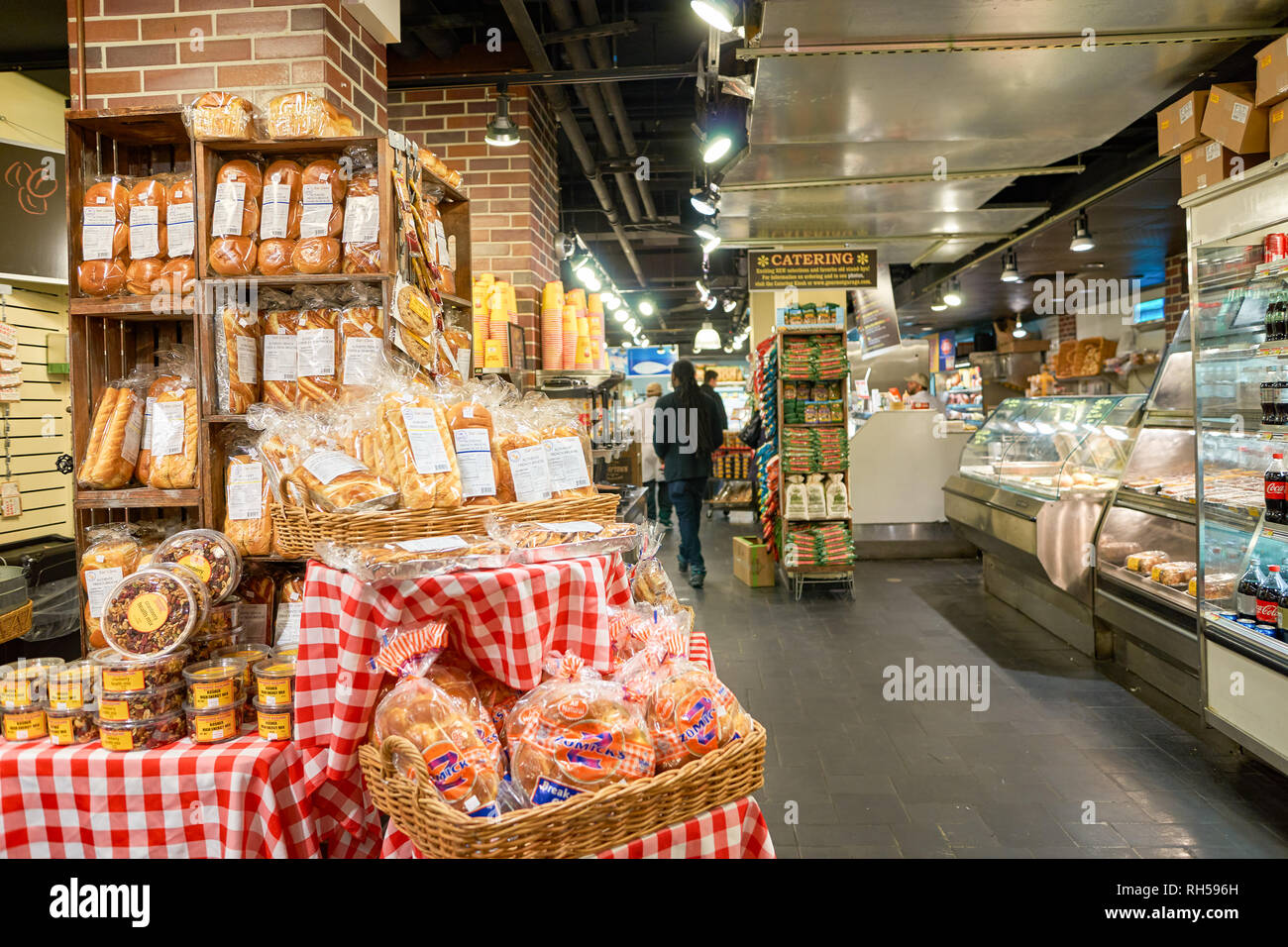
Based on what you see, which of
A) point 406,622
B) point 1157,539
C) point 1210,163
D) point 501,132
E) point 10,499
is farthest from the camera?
point 10,499

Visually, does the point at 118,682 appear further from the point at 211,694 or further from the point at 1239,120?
the point at 1239,120

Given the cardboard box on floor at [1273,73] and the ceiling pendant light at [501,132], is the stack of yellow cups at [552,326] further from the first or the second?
the cardboard box on floor at [1273,73]

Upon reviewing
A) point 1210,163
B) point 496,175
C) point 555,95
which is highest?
point 555,95

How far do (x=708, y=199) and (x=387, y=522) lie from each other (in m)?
5.52

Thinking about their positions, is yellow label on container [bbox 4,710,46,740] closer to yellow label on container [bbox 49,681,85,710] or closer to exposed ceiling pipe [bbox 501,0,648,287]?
yellow label on container [bbox 49,681,85,710]

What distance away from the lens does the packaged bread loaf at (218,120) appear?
231cm

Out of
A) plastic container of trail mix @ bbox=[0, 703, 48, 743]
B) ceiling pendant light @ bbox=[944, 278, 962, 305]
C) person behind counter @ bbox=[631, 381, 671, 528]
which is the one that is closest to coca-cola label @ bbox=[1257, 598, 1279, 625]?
plastic container of trail mix @ bbox=[0, 703, 48, 743]

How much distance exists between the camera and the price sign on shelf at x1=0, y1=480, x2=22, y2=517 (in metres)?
5.52

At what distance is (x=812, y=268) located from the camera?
819 centimetres

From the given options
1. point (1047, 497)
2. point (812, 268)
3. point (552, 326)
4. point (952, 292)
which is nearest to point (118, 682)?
point (552, 326)
